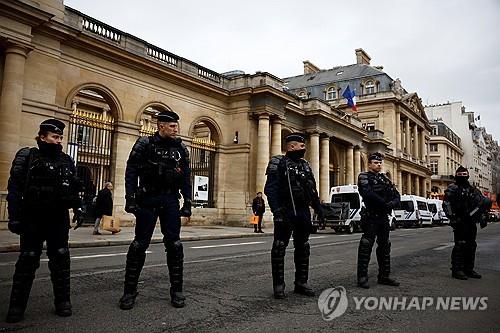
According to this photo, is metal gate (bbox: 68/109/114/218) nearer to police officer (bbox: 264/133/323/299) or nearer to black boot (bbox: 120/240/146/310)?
black boot (bbox: 120/240/146/310)

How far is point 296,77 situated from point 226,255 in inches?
1971

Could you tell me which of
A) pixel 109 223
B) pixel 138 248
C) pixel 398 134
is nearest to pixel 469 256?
pixel 138 248

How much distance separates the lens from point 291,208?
16.3ft

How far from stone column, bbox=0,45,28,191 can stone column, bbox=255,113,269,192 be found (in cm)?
1282

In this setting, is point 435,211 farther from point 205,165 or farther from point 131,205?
point 131,205

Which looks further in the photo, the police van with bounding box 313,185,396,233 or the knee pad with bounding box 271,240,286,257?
the police van with bounding box 313,185,396,233

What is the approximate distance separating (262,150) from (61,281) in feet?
65.8

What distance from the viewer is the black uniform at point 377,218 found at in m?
5.88

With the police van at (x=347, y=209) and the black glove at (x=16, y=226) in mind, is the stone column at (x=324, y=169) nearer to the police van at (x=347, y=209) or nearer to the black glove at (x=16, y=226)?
the police van at (x=347, y=209)

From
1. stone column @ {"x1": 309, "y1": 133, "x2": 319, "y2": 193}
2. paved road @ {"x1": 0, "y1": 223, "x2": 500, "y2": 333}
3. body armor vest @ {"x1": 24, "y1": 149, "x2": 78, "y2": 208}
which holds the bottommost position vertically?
paved road @ {"x1": 0, "y1": 223, "x2": 500, "y2": 333}

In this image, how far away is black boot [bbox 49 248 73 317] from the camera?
3853 mm

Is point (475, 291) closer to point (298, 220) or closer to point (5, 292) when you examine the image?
point (298, 220)

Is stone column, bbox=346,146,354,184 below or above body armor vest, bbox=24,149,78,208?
above

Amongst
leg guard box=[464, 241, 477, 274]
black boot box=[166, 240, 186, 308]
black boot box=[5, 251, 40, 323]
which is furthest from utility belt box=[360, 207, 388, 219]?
black boot box=[5, 251, 40, 323]
